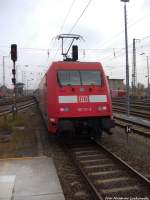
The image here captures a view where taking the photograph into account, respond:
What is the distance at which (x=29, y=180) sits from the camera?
24.4 feet

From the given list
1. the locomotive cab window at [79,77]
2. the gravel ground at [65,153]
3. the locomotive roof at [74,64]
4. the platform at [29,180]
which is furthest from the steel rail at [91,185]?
the locomotive roof at [74,64]

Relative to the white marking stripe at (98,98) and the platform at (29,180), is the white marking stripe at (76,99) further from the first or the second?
the platform at (29,180)

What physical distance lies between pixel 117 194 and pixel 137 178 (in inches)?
41.9

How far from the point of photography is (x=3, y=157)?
33.1 ft

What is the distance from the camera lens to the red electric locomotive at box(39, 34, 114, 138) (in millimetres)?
11602

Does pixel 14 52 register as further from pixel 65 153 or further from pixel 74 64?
pixel 65 153

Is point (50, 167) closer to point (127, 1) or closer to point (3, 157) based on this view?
point (3, 157)

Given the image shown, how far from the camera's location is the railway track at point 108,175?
21.7 feet

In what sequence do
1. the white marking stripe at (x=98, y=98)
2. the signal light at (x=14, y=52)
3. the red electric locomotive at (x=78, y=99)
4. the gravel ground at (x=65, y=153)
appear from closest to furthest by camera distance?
the gravel ground at (x=65, y=153) < the red electric locomotive at (x=78, y=99) < the white marking stripe at (x=98, y=98) < the signal light at (x=14, y=52)

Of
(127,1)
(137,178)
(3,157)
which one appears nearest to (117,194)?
(137,178)

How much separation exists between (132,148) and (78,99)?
2529 mm

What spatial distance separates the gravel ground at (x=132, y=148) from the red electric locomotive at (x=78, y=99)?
Answer: 0.72 metres

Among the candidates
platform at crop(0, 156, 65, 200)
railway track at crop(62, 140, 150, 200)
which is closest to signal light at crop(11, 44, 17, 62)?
railway track at crop(62, 140, 150, 200)

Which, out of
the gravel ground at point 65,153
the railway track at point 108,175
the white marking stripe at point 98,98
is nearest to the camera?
the railway track at point 108,175
